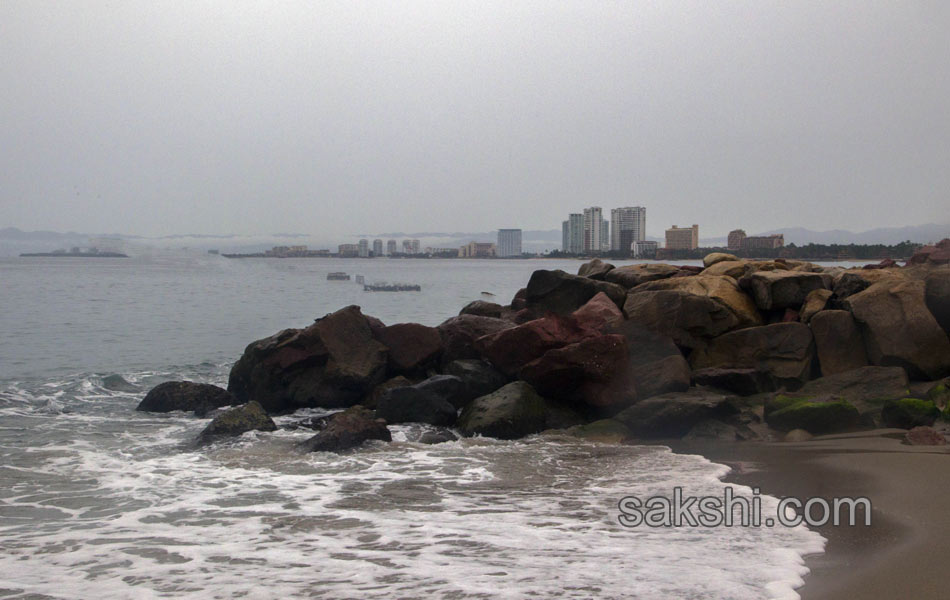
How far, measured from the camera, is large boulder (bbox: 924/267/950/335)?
35.4 feet

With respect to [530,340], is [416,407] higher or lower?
lower

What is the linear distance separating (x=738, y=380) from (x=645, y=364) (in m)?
1.30

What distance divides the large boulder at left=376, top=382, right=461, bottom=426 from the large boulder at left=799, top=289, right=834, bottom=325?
18.8 ft

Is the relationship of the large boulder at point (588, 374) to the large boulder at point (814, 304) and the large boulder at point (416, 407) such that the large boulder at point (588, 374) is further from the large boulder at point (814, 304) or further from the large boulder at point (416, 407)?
the large boulder at point (814, 304)

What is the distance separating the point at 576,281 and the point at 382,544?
8873mm

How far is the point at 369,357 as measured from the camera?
12.3 m

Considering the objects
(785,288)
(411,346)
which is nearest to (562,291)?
(411,346)

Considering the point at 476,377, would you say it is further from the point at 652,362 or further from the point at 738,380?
the point at 738,380

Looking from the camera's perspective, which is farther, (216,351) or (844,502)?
(216,351)

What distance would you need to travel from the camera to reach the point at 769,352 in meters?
11.0

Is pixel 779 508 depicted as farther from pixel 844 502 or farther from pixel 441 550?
pixel 441 550

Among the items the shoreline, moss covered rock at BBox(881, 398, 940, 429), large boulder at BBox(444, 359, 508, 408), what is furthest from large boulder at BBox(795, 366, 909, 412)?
large boulder at BBox(444, 359, 508, 408)

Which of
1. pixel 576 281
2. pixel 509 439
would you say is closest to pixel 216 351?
pixel 576 281

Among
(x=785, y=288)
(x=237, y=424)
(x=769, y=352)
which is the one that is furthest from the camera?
(x=785, y=288)
